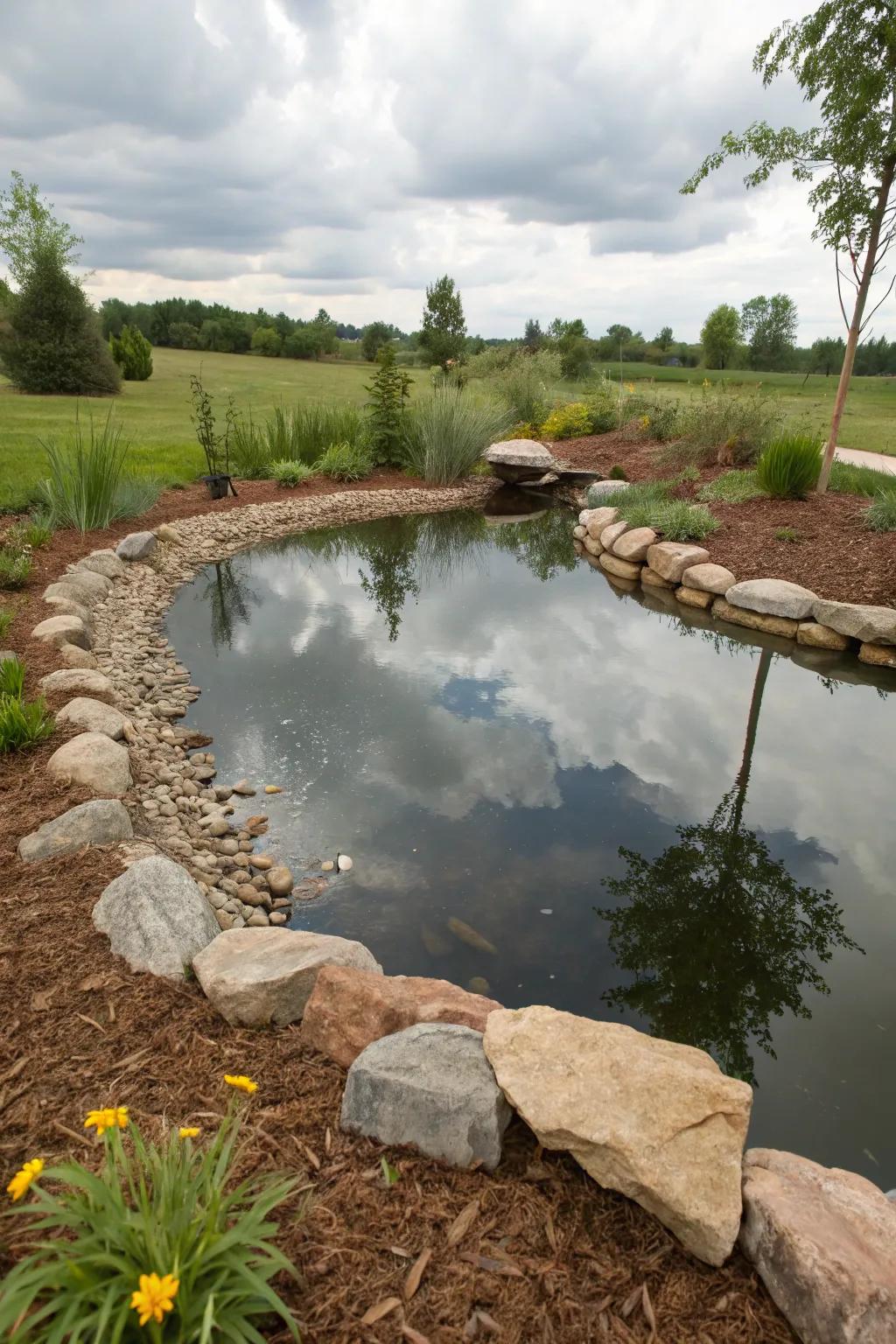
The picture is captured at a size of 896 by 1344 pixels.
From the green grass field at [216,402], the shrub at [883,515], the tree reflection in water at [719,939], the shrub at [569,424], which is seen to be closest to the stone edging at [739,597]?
the shrub at [883,515]

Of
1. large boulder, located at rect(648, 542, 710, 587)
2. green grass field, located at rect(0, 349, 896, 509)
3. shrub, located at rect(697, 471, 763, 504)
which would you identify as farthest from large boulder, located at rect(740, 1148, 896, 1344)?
shrub, located at rect(697, 471, 763, 504)

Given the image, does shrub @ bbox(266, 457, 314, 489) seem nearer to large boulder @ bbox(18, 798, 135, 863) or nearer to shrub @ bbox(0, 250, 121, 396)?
large boulder @ bbox(18, 798, 135, 863)

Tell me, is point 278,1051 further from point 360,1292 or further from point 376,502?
point 376,502

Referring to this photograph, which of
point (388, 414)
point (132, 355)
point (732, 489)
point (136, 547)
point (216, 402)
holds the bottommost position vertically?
point (136, 547)

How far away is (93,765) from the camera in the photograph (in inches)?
126

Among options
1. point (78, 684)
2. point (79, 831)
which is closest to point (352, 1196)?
point (79, 831)

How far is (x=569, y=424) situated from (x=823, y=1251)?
586 inches

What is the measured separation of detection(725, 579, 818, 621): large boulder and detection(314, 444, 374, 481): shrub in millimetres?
6491

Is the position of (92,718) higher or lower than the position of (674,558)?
lower

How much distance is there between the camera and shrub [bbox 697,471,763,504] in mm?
8328

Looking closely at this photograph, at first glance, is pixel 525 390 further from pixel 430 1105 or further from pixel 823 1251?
pixel 823 1251

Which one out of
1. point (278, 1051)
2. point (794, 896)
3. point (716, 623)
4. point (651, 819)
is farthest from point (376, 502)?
point (278, 1051)

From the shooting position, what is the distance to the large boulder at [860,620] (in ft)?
17.9

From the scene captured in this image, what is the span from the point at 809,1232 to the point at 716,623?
216 inches
